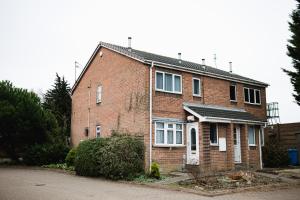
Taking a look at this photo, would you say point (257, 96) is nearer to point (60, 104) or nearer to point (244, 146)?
point (244, 146)

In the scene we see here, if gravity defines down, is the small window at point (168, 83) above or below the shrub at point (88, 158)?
above

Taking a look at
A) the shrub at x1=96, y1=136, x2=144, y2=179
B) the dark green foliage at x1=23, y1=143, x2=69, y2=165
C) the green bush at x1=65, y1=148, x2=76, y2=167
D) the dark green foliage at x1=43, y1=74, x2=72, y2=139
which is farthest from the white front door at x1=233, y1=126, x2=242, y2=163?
the dark green foliage at x1=43, y1=74, x2=72, y2=139

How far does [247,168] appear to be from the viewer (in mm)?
22109

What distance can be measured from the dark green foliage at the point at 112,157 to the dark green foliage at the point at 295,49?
895cm

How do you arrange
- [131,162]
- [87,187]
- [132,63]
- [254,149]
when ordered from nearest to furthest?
[87,187], [131,162], [132,63], [254,149]

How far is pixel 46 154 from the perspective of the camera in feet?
85.0

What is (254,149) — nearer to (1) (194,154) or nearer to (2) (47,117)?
(1) (194,154)

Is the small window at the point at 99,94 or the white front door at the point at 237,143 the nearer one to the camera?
the white front door at the point at 237,143

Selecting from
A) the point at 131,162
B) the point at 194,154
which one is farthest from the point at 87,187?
the point at 194,154

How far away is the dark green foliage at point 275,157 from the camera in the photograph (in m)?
24.4

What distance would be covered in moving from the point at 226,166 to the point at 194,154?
2.40 m

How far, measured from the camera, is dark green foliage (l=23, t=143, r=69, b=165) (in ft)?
85.3

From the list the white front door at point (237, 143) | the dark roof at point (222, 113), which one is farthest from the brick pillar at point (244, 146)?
the dark roof at point (222, 113)

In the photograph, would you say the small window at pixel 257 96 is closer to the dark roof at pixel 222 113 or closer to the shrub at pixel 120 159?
the dark roof at pixel 222 113
